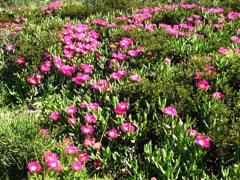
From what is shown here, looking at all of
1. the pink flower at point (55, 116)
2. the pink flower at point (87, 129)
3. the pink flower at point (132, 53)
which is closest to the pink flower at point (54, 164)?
the pink flower at point (87, 129)

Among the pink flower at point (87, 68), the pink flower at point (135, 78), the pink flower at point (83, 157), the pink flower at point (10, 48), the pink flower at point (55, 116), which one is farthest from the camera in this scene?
the pink flower at point (10, 48)

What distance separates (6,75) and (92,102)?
5.81ft

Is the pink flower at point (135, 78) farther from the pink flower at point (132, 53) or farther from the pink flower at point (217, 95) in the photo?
the pink flower at point (217, 95)

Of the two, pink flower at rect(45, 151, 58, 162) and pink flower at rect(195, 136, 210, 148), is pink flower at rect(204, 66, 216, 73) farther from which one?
pink flower at rect(45, 151, 58, 162)

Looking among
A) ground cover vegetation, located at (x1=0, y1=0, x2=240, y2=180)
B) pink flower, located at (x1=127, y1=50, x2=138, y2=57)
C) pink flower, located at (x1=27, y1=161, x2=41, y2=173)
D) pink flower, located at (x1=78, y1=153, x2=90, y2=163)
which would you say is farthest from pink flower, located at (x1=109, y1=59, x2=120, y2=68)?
pink flower, located at (x1=27, y1=161, x2=41, y2=173)

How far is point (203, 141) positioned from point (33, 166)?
147cm

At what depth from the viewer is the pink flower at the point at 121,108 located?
3299 mm

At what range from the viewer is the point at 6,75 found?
15.7ft

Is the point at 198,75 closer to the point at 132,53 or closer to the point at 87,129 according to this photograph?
the point at 132,53

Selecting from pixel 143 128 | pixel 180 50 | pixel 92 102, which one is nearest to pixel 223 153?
pixel 143 128

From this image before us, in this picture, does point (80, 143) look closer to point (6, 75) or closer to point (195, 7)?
point (6, 75)

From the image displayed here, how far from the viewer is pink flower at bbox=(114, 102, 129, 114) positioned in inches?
130

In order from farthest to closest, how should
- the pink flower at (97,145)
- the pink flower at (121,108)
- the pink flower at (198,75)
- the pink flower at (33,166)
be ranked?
the pink flower at (198,75)
the pink flower at (121,108)
the pink flower at (97,145)
the pink flower at (33,166)

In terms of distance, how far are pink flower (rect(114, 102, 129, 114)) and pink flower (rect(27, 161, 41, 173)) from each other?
0.98 m
